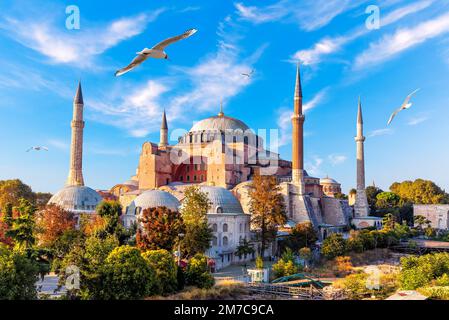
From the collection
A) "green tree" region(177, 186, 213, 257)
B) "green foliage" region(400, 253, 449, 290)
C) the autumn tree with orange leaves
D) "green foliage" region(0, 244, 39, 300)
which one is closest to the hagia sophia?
"green tree" region(177, 186, 213, 257)

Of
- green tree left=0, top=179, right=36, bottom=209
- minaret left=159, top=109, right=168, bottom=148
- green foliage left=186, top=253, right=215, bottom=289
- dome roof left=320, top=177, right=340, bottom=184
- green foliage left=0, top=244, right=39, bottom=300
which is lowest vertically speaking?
green foliage left=186, top=253, right=215, bottom=289

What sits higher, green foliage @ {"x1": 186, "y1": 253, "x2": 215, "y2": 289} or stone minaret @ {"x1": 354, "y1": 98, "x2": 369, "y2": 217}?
stone minaret @ {"x1": 354, "y1": 98, "x2": 369, "y2": 217}

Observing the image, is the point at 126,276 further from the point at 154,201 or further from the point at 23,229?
the point at 154,201

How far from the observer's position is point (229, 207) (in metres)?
26.8

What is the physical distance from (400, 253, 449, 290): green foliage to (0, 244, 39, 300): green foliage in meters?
12.9

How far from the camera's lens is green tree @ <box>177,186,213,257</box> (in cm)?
2045

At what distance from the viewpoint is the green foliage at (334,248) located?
25.4 m

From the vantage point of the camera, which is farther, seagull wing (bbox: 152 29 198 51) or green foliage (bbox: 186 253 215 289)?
green foliage (bbox: 186 253 215 289)

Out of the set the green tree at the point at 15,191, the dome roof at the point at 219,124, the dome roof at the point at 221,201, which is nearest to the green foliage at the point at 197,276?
the dome roof at the point at 221,201

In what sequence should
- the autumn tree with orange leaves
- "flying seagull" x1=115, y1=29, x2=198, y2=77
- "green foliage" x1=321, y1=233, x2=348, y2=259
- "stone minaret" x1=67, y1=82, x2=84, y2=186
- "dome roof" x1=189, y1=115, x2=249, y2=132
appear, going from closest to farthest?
"flying seagull" x1=115, y1=29, x2=198, y2=77
the autumn tree with orange leaves
"green foliage" x1=321, y1=233, x2=348, y2=259
"stone minaret" x1=67, y1=82, x2=84, y2=186
"dome roof" x1=189, y1=115, x2=249, y2=132

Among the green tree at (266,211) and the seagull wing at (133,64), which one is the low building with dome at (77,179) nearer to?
the green tree at (266,211)

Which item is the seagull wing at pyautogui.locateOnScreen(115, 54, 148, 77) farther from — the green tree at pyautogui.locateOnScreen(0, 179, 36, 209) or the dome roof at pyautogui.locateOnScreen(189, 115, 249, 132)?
the dome roof at pyautogui.locateOnScreen(189, 115, 249, 132)
